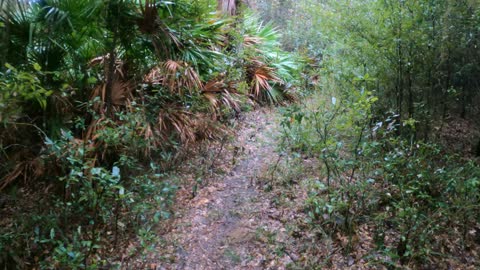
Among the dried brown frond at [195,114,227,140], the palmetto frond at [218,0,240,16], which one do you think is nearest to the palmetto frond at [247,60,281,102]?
the palmetto frond at [218,0,240,16]

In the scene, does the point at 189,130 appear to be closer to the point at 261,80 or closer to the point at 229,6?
the point at 261,80

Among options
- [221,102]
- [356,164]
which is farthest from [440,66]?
[221,102]

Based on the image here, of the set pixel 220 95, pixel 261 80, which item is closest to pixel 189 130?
pixel 220 95

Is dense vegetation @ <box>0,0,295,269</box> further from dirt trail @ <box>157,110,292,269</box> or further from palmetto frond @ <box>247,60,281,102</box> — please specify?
palmetto frond @ <box>247,60,281,102</box>

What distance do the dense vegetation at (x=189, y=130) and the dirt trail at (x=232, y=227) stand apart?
32 cm

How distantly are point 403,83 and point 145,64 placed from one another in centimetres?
346

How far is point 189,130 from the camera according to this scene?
184 inches

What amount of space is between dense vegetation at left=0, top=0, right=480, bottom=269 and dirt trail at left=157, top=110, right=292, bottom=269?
32cm

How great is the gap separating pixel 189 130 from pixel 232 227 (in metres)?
1.57

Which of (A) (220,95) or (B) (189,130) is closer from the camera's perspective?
(B) (189,130)

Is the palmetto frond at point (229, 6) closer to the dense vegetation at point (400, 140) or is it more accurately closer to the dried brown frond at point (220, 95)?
the dried brown frond at point (220, 95)

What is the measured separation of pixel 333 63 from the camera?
5168 mm

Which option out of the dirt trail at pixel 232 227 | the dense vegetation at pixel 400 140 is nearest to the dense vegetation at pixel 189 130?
the dense vegetation at pixel 400 140

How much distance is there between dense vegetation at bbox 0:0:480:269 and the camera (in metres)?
3.12
